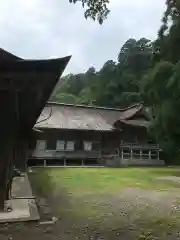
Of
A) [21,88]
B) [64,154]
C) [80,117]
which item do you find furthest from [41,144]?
[21,88]

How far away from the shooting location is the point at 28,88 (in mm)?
6203

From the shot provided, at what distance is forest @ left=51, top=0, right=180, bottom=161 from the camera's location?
43.3 feet

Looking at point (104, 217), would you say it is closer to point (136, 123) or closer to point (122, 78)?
point (136, 123)

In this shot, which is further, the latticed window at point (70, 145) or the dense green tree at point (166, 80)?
the latticed window at point (70, 145)

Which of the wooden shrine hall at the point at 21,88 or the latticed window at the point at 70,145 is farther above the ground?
the wooden shrine hall at the point at 21,88

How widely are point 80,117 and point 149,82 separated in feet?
55.2

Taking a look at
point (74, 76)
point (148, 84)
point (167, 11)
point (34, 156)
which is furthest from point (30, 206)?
point (74, 76)

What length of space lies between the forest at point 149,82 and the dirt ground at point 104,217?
418 cm

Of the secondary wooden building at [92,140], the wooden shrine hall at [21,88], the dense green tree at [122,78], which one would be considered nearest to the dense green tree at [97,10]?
the wooden shrine hall at [21,88]

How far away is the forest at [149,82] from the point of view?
13.2 m

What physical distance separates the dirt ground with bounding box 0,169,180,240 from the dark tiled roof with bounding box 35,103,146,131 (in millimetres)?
18854

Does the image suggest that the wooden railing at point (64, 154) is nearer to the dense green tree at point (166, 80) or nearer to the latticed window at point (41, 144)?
the latticed window at point (41, 144)

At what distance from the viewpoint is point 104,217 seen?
896 centimetres

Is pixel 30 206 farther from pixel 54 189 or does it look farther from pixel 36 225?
pixel 54 189
